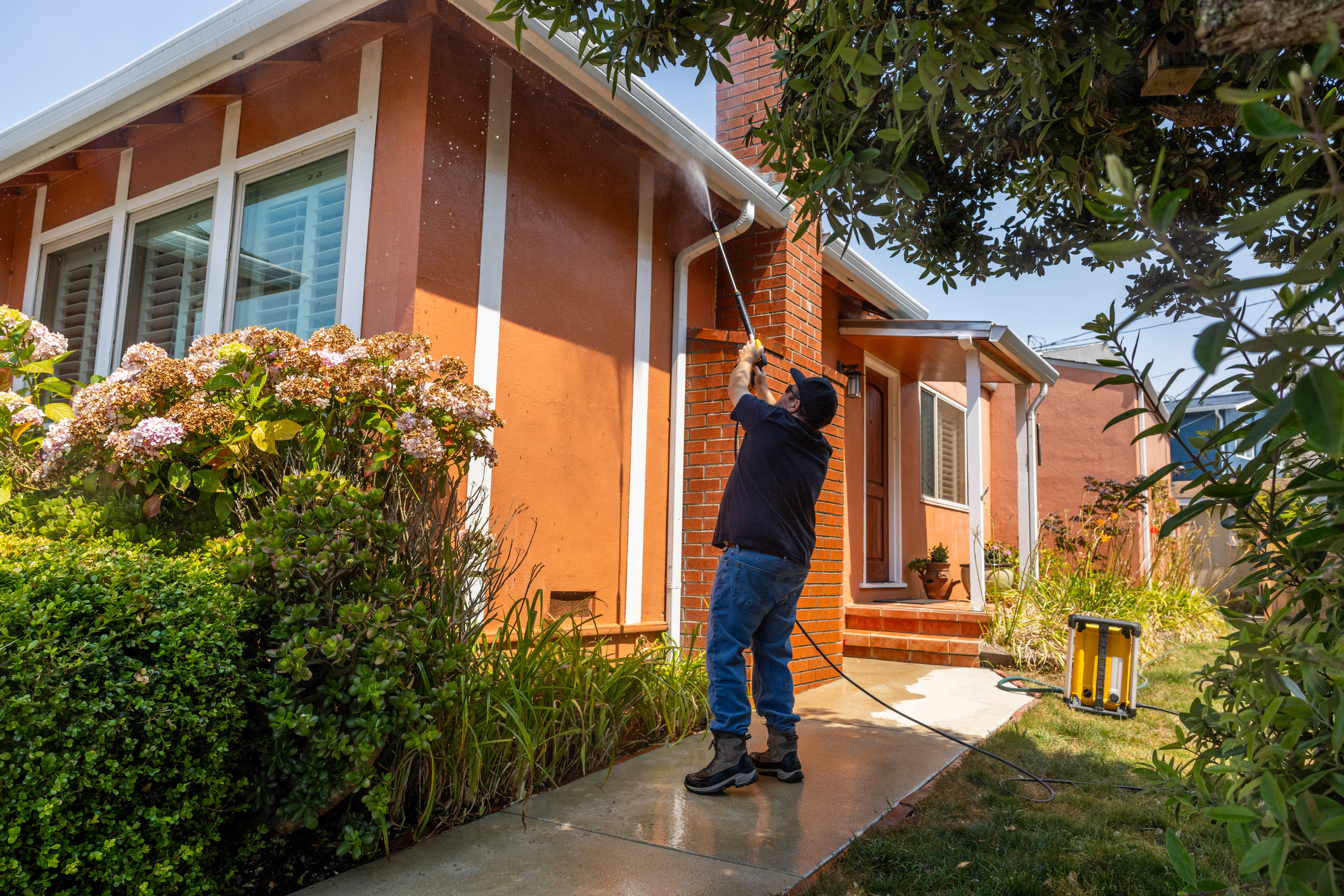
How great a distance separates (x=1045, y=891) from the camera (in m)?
2.51

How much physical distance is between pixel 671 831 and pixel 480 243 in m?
2.79

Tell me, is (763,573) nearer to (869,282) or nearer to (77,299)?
(869,282)

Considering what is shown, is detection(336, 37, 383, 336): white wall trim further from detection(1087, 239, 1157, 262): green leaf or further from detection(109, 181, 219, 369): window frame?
detection(1087, 239, 1157, 262): green leaf

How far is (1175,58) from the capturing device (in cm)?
227

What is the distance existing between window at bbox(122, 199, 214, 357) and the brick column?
3.06 meters

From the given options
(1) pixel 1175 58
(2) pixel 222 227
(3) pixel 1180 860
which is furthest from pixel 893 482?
(3) pixel 1180 860

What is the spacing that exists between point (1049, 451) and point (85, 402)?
13017 millimetres

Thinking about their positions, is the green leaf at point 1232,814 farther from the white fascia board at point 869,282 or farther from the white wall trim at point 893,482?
the white wall trim at point 893,482

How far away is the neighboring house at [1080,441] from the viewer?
12.8 metres

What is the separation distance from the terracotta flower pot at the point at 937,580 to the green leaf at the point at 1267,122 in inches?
346

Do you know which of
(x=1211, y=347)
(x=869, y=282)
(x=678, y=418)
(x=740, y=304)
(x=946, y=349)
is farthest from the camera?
(x=946, y=349)

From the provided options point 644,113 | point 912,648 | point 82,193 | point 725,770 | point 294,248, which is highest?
point 82,193

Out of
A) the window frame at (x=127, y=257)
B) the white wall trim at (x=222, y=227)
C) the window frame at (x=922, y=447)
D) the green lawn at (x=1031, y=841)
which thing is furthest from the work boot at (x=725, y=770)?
the window frame at (x=922, y=447)

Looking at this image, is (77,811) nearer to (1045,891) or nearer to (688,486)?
(1045,891)
